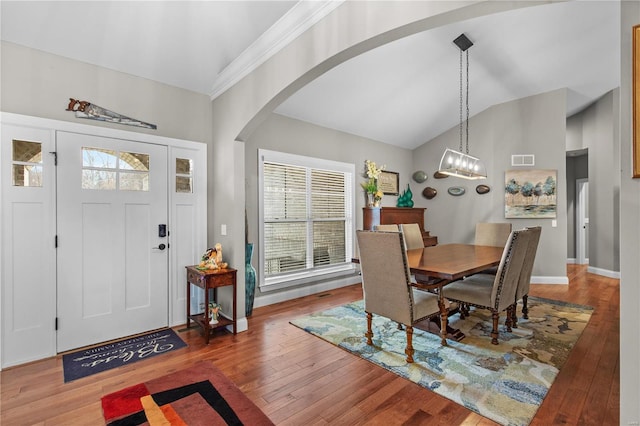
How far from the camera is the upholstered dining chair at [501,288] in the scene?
109 inches

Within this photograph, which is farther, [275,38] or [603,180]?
[603,180]

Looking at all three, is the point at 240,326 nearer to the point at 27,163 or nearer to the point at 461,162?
the point at 27,163

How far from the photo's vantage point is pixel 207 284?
3.03 meters

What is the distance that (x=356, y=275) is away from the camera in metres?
5.51

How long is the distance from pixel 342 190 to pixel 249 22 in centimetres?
307

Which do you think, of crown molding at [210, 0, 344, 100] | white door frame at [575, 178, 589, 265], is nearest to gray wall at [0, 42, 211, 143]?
crown molding at [210, 0, 344, 100]

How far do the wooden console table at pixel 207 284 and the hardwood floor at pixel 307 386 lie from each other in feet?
0.46

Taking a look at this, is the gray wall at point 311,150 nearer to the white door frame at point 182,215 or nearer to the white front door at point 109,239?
the white door frame at point 182,215

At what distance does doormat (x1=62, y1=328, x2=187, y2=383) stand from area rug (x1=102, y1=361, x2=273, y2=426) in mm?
489

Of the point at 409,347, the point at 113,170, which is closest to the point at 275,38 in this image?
the point at 113,170

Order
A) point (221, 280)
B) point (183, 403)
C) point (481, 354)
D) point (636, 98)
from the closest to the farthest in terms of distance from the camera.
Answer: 1. point (636, 98)
2. point (183, 403)
3. point (481, 354)
4. point (221, 280)

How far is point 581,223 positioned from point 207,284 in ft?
29.5

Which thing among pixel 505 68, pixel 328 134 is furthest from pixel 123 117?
pixel 505 68

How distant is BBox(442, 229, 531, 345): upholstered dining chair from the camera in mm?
2771
